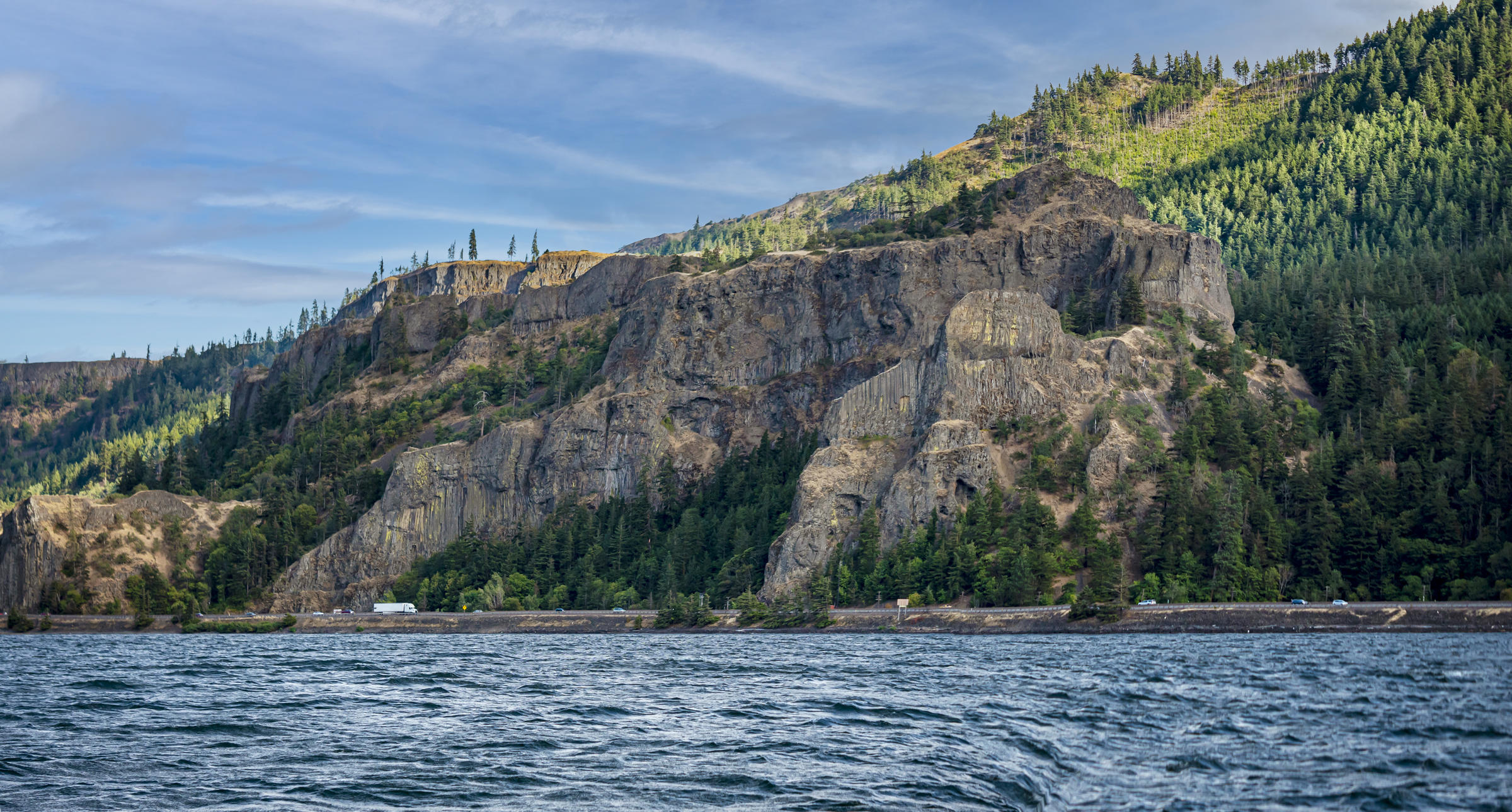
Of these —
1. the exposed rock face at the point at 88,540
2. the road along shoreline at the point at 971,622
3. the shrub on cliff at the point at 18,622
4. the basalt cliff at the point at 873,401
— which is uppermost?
the basalt cliff at the point at 873,401

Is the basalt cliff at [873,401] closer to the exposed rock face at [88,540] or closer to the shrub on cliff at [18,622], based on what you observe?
the exposed rock face at [88,540]

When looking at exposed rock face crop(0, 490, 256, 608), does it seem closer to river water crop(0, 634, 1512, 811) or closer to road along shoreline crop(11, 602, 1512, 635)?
road along shoreline crop(11, 602, 1512, 635)

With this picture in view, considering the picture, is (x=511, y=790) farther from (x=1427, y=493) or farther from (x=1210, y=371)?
(x=1210, y=371)

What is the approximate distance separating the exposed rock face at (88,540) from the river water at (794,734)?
109 meters

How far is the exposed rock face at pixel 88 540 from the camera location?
174000 mm

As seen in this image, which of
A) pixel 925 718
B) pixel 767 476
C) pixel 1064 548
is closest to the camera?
pixel 925 718

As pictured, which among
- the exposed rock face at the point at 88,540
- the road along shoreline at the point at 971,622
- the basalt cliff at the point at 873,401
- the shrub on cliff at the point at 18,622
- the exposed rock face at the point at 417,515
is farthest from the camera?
the exposed rock face at the point at 417,515

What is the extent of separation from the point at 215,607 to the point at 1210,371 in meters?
142

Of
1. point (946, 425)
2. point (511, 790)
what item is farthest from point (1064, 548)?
point (511, 790)

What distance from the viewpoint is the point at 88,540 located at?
17962 centimetres

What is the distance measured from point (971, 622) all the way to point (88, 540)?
12934 centimetres

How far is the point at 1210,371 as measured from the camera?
16625 cm

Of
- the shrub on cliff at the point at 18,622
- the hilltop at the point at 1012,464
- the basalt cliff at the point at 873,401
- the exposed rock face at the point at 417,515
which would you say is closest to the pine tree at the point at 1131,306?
the hilltop at the point at 1012,464

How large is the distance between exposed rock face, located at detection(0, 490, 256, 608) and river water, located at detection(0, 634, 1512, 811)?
109187mm
